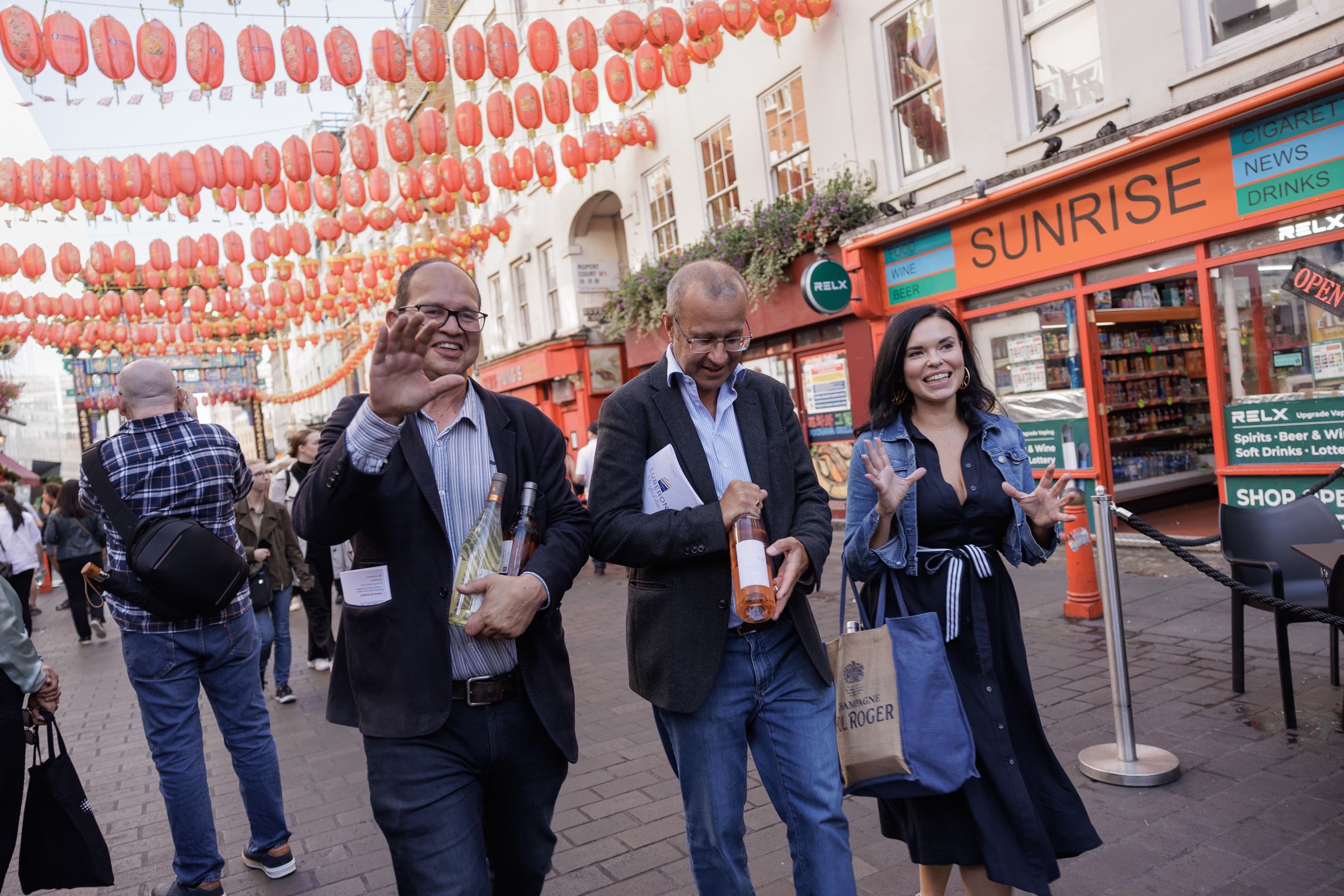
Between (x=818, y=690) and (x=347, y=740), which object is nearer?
(x=818, y=690)

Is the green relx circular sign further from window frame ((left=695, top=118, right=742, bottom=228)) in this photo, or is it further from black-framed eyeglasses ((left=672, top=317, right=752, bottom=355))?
black-framed eyeglasses ((left=672, top=317, right=752, bottom=355))

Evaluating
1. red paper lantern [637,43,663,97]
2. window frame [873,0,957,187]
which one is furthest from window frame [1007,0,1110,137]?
red paper lantern [637,43,663,97]

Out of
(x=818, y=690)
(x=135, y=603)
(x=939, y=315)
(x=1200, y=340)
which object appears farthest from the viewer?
(x=1200, y=340)

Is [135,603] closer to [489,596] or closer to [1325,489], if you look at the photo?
[489,596]

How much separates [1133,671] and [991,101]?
642 centimetres

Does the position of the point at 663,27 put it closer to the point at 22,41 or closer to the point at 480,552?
the point at 22,41

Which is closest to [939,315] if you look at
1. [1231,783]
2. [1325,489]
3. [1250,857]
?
[1250,857]

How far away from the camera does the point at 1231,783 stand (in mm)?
3623

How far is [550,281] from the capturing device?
2025cm

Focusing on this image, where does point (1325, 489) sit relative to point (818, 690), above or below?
below

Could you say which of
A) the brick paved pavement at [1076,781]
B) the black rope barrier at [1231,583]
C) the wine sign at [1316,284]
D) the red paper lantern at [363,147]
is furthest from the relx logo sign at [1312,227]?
the red paper lantern at [363,147]

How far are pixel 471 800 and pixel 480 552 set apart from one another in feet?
1.95

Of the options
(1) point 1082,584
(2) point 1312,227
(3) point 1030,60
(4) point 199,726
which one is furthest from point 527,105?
(4) point 199,726

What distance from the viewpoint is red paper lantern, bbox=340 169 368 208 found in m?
13.8
